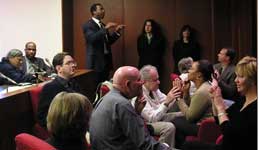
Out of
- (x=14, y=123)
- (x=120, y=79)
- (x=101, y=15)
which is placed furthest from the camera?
(x=101, y=15)

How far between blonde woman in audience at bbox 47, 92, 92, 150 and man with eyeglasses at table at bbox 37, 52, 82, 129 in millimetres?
1420

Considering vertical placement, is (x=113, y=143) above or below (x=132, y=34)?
below

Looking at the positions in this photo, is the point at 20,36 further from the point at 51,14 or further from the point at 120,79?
the point at 120,79

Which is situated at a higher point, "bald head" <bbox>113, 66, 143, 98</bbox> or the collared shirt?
"bald head" <bbox>113, 66, 143, 98</bbox>

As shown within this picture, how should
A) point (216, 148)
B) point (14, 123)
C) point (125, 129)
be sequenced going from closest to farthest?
point (125, 129), point (216, 148), point (14, 123)

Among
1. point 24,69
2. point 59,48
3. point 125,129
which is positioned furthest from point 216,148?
point 59,48

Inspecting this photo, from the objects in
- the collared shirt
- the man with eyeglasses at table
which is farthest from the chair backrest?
the collared shirt

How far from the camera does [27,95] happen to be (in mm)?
3830

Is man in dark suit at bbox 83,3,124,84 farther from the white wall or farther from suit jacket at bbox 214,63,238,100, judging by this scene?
suit jacket at bbox 214,63,238,100

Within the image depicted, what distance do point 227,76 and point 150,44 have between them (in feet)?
7.96

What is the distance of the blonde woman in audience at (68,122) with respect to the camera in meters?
2.06

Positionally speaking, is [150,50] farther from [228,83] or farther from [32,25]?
[228,83]

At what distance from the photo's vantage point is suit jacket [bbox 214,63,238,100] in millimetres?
4492

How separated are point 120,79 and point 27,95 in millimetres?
1445
